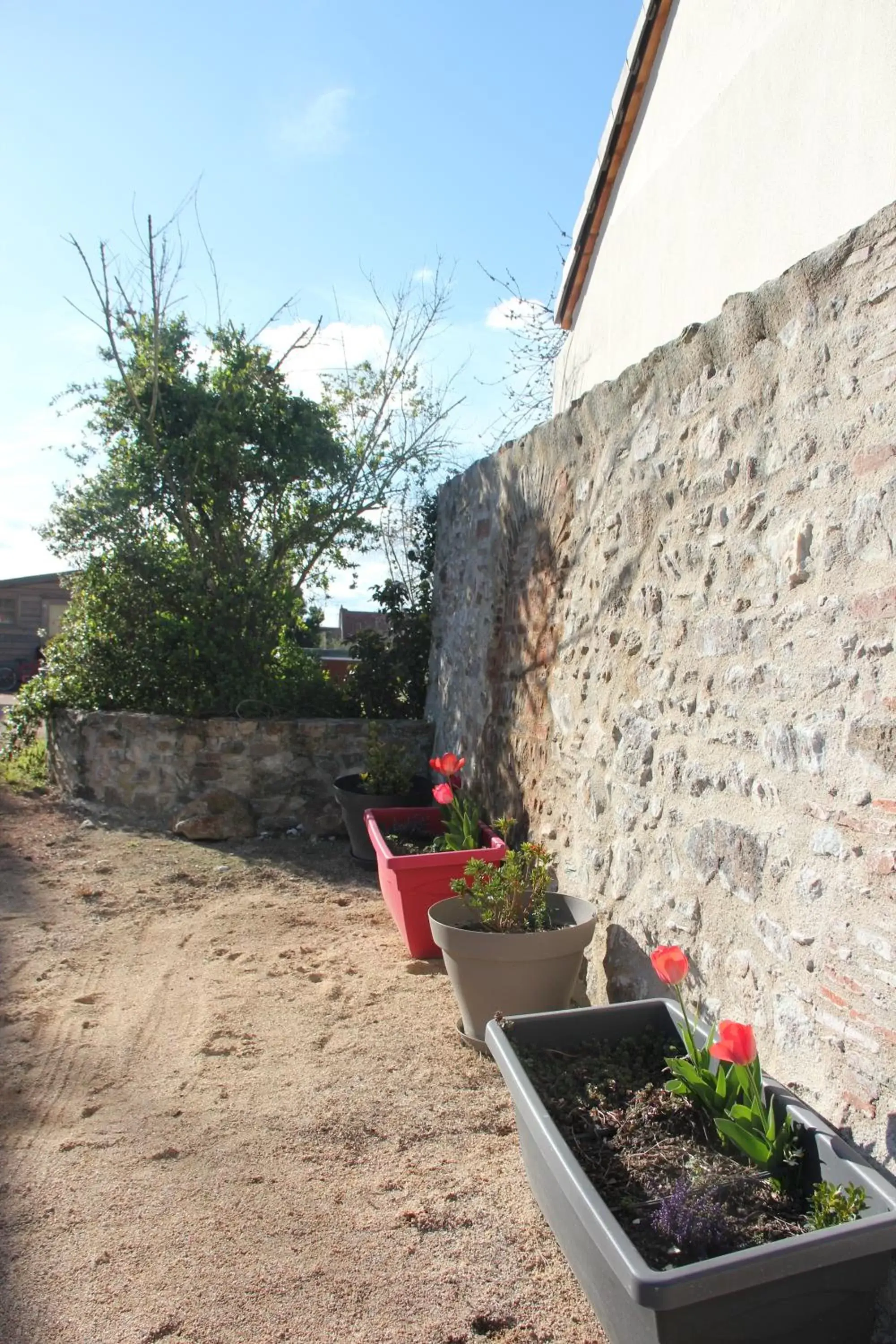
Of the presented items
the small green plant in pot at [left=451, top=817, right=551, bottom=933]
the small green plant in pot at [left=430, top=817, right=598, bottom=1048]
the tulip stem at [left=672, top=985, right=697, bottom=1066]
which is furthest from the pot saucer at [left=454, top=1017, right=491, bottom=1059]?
the tulip stem at [left=672, top=985, right=697, bottom=1066]

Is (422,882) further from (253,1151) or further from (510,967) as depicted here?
(253,1151)

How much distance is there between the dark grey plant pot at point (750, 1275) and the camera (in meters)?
1.48

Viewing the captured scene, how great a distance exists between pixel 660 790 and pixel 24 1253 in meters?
1.97

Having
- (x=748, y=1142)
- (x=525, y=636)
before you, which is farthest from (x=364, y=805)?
(x=748, y=1142)

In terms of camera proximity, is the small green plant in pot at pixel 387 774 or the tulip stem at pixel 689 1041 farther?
the small green plant in pot at pixel 387 774

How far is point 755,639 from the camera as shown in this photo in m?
2.37

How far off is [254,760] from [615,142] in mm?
4945

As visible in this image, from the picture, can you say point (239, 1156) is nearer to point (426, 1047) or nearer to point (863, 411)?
point (426, 1047)

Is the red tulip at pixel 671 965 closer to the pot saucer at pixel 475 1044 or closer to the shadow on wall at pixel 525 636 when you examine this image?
the pot saucer at pixel 475 1044

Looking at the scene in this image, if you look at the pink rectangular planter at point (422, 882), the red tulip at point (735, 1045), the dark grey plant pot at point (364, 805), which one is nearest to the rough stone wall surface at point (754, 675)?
the red tulip at point (735, 1045)

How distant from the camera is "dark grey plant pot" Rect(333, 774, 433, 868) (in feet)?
17.6

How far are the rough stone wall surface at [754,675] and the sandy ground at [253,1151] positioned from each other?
27.6 inches

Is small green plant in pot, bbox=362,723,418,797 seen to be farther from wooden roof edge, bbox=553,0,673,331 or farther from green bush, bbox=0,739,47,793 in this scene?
A: wooden roof edge, bbox=553,0,673,331

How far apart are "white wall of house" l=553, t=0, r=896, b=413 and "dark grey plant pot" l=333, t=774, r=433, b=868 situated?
317cm
